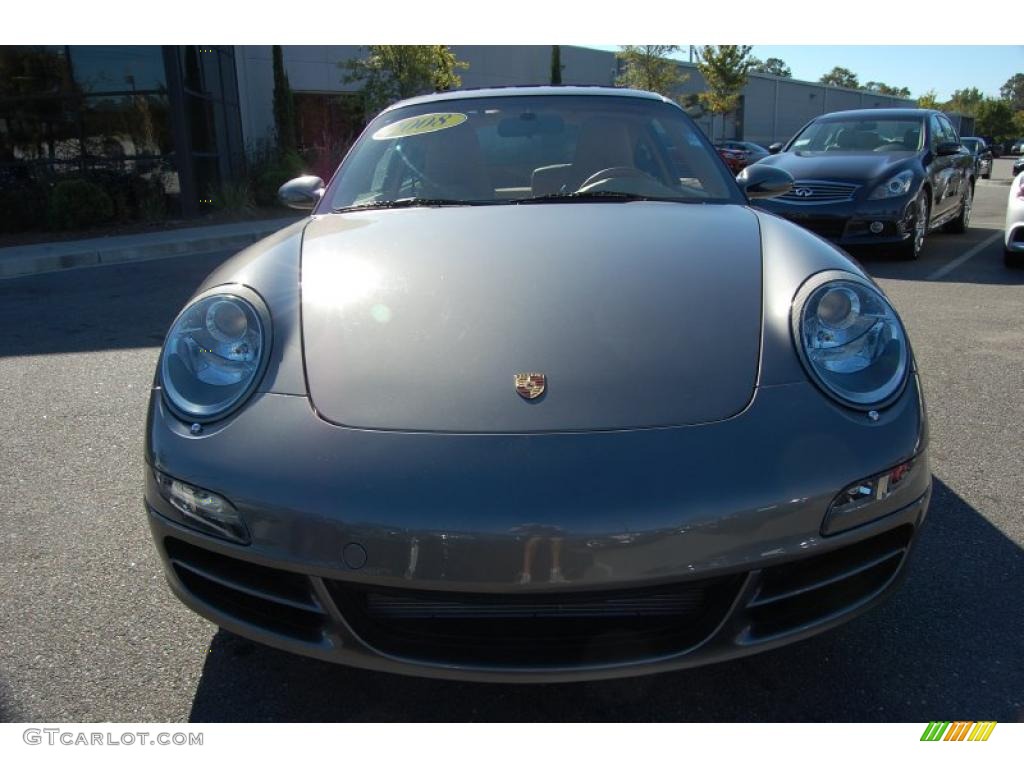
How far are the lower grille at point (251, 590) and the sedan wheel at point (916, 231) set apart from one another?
721 cm

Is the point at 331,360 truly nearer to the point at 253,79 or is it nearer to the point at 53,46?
the point at 53,46

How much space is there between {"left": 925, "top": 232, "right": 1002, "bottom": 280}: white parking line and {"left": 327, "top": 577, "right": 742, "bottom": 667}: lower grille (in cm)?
631

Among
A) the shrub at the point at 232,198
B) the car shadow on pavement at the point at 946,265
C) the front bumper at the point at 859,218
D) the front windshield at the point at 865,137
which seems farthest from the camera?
the shrub at the point at 232,198

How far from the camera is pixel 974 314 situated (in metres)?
5.55

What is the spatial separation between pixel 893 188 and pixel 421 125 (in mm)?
5737

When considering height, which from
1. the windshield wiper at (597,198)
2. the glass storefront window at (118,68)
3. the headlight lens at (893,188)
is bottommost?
the headlight lens at (893,188)

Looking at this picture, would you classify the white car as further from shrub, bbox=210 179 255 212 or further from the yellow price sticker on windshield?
shrub, bbox=210 179 255 212

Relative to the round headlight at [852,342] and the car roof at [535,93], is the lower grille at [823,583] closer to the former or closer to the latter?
the round headlight at [852,342]

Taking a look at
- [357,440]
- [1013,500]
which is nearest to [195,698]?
[357,440]

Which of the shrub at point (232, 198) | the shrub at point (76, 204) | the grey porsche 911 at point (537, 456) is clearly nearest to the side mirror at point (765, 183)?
the grey porsche 911 at point (537, 456)

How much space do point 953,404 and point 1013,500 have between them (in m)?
1.06

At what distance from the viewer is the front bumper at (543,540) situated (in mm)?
1491

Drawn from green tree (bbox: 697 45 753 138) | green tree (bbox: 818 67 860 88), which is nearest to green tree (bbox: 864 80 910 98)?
green tree (bbox: 818 67 860 88)
